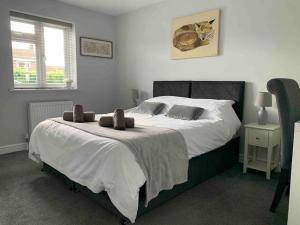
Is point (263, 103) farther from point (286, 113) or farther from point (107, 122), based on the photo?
point (107, 122)

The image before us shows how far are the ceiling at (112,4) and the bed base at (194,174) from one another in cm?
280

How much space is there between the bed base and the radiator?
1.24 meters

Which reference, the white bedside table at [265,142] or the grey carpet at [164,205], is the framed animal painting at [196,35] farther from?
the grey carpet at [164,205]

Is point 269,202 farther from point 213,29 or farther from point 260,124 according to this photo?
point 213,29

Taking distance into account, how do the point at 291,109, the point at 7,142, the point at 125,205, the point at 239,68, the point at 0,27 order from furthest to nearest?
the point at 7,142
the point at 0,27
the point at 239,68
the point at 291,109
the point at 125,205

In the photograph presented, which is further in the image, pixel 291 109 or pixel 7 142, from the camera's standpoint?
pixel 7 142

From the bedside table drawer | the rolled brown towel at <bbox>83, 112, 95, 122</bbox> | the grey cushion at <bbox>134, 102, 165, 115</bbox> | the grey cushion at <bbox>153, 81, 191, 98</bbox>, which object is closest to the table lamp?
the bedside table drawer

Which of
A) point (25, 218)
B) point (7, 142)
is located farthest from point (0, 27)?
point (25, 218)

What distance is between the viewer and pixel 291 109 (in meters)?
1.84

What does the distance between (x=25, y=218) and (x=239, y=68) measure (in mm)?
3047

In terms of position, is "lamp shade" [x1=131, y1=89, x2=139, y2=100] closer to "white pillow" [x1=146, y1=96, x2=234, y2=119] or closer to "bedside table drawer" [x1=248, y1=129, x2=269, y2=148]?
"white pillow" [x1=146, y1=96, x2=234, y2=119]

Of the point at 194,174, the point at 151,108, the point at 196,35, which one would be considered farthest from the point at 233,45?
the point at 194,174

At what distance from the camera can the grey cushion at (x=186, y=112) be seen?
3.01m

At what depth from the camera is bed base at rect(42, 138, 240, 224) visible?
6.41 feet
